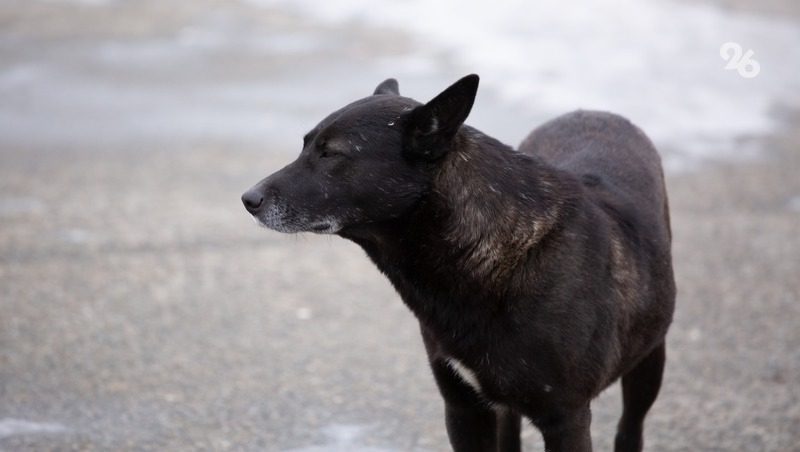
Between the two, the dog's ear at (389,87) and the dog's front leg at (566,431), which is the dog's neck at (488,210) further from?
the dog's ear at (389,87)

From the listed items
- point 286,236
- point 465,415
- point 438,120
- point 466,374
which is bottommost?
point 286,236

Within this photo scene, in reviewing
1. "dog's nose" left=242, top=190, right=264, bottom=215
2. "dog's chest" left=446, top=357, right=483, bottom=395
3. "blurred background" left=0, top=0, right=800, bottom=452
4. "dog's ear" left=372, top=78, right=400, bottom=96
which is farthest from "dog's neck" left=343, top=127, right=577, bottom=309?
"blurred background" left=0, top=0, right=800, bottom=452

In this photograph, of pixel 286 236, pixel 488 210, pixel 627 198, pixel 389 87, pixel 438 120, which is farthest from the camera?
pixel 286 236

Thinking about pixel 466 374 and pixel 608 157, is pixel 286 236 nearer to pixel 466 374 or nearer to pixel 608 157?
pixel 608 157

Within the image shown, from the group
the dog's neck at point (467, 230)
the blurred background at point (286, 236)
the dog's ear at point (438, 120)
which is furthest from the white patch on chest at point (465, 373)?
the blurred background at point (286, 236)

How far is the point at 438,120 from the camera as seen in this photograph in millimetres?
3385

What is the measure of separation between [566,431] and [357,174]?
1194 mm

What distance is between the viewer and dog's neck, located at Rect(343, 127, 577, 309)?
3.46 metres

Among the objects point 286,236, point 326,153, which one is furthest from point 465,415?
point 286,236

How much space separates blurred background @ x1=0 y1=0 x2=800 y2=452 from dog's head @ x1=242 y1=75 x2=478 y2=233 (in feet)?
6.12

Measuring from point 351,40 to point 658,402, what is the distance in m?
10.2

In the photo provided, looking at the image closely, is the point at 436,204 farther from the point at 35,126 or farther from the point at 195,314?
the point at 35,126

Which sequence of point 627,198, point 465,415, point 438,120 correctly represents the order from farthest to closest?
point 627,198 → point 465,415 → point 438,120

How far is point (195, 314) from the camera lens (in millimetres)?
6758
